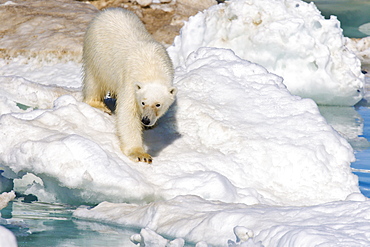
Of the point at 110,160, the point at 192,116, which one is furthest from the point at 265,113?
the point at 110,160

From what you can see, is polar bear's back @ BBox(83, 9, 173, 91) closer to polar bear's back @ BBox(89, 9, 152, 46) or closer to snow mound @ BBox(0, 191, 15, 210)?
polar bear's back @ BBox(89, 9, 152, 46)

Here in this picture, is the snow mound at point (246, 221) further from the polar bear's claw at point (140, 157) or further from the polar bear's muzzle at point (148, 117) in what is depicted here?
the polar bear's muzzle at point (148, 117)

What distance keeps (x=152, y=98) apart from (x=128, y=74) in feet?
1.46

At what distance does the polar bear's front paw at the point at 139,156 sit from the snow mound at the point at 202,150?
5 centimetres

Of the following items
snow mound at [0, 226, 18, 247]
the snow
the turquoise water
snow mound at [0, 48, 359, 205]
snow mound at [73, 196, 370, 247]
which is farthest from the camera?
snow mound at [0, 48, 359, 205]

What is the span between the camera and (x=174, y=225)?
11.4 feet

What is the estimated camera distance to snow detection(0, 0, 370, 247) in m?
3.29

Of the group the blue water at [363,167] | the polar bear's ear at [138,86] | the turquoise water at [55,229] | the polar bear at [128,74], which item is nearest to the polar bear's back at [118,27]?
the polar bear at [128,74]

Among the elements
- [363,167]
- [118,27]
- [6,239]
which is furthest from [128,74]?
[363,167]

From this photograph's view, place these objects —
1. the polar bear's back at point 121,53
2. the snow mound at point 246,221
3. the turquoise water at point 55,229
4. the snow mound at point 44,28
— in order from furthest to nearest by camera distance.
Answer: the snow mound at point 44,28
the polar bear's back at point 121,53
the turquoise water at point 55,229
the snow mound at point 246,221

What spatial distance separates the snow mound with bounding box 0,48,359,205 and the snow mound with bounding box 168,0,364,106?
94.9 inches

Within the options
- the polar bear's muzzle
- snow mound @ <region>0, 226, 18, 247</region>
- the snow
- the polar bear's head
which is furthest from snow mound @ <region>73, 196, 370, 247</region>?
snow mound @ <region>0, 226, 18, 247</region>

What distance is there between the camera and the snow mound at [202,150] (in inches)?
163

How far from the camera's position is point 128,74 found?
4.74m
